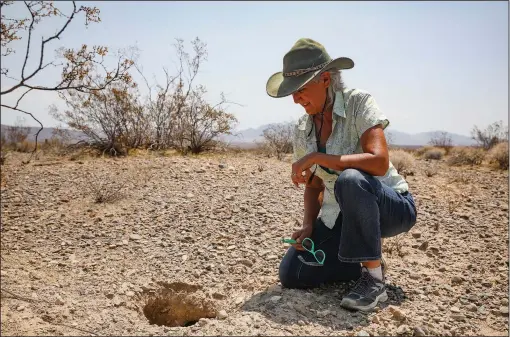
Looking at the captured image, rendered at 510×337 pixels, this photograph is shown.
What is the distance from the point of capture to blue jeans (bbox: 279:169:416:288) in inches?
87.2

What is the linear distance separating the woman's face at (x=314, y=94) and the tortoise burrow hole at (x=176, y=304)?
1.38m

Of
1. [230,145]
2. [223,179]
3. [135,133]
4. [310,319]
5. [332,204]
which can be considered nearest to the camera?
[310,319]

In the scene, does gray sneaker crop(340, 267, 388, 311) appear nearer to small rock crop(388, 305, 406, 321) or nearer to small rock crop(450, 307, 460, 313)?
small rock crop(388, 305, 406, 321)

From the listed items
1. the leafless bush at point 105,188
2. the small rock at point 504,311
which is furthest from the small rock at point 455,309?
the leafless bush at point 105,188

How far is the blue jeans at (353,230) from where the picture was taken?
2.21 meters

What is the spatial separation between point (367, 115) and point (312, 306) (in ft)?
3.59

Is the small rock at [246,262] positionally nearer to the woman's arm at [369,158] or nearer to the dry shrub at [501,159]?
the woman's arm at [369,158]

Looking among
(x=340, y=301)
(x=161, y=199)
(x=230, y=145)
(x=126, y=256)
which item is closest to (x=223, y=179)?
(x=161, y=199)

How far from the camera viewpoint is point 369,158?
7.27 feet

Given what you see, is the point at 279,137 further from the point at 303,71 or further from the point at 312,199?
the point at 303,71

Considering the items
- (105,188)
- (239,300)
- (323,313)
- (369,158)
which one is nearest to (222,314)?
(239,300)

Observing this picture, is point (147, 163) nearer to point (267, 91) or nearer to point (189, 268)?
point (189, 268)

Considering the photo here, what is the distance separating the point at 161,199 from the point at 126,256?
1.04m

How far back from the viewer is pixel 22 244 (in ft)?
10.9
